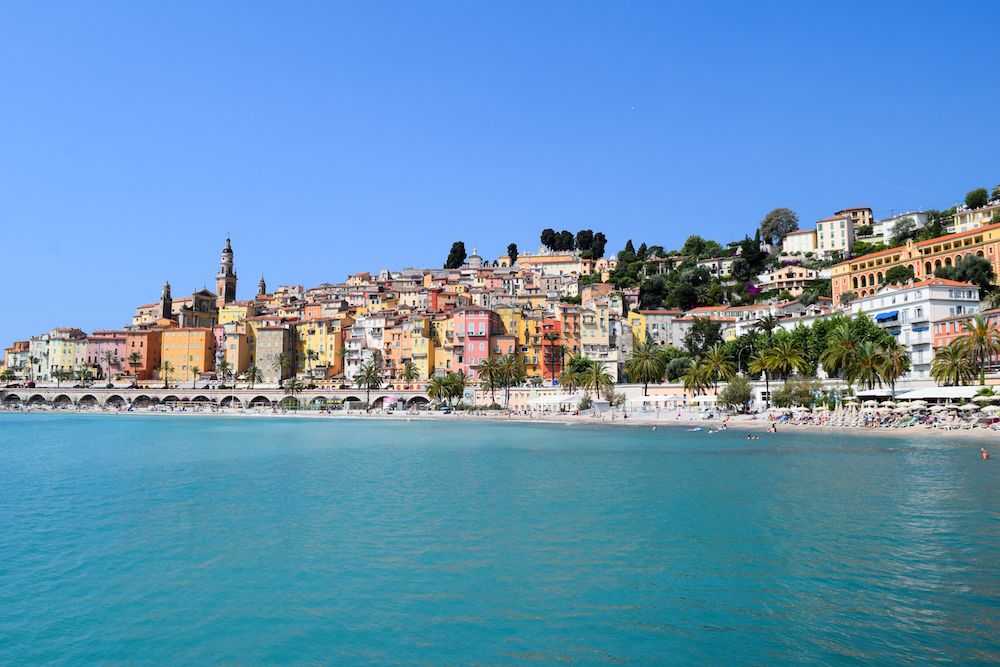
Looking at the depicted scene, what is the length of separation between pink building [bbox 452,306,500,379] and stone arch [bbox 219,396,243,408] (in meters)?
31.0

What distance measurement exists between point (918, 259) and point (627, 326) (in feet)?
117

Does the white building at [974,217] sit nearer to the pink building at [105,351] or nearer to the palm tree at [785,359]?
the palm tree at [785,359]

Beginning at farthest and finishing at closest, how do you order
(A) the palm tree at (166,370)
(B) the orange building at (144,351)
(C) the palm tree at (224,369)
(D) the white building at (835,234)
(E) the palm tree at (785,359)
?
(D) the white building at (835,234) → (B) the orange building at (144,351) → (A) the palm tree at (166,370) → (C) the palm tree at (224,369) → (E) the palm tree at (785,359)

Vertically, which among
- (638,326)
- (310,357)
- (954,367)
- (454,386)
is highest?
(638,326)

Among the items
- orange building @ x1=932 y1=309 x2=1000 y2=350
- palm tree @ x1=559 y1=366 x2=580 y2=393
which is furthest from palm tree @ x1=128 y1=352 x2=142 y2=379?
orange building @ x1=932 y1=309 x2=1000 y2=350

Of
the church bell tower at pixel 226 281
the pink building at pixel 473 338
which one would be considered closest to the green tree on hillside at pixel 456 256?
the church bell tower at pixel 226 281

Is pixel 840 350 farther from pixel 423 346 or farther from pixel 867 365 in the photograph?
pixel 423 346

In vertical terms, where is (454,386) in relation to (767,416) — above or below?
above

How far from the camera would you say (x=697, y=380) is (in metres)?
69.9

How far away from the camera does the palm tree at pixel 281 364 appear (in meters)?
112

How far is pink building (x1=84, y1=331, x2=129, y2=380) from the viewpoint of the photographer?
125562 mm

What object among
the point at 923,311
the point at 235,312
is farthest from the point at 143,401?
the point at 923,311

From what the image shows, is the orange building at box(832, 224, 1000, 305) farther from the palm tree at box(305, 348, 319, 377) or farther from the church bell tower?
the church bell tower

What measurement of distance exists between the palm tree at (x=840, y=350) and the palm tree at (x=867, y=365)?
0.55 meters
